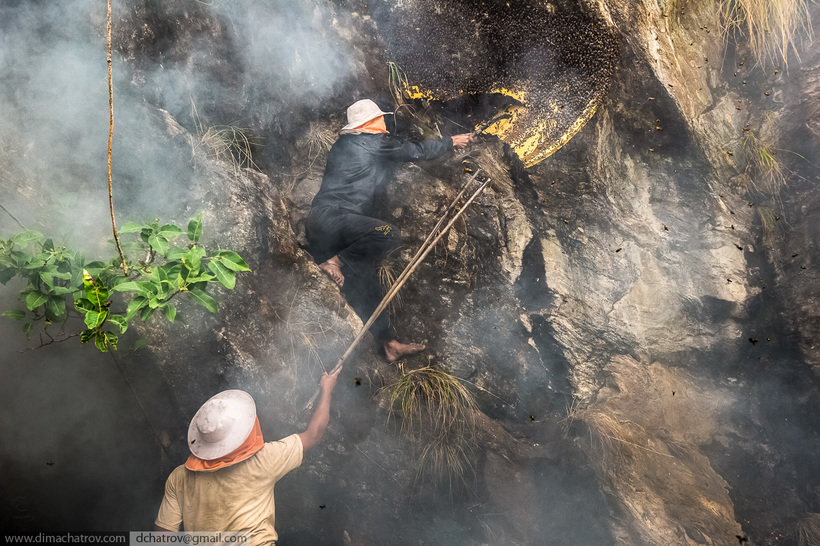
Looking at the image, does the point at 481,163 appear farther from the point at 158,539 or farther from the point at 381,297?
the point at 158,539

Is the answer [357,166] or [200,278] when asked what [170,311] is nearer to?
[200,278]

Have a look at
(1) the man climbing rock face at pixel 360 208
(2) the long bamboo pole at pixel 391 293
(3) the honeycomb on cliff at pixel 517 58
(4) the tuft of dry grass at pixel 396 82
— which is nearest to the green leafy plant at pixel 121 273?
(1) the man climbing rock face at pixel 360 208

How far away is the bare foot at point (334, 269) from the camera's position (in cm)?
254

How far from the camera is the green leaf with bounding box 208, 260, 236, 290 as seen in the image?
1.86 meters

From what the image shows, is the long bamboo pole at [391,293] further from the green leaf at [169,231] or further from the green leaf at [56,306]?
the green leaf at [56,306]

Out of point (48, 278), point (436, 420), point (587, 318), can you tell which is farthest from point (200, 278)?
point (587, 318)

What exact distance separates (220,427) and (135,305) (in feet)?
2.57

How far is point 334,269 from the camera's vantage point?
2.55 metres

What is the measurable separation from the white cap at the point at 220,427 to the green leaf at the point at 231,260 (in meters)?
0.79

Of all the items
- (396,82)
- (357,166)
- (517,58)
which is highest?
(517,58)

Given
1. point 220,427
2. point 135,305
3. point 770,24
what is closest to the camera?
point 135,305

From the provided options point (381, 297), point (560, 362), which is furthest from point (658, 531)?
point (381, 297)

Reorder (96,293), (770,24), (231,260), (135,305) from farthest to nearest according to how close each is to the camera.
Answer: (770,24) → (231,260) → (135,305) → (96,293)

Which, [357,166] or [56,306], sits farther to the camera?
[357,166]
